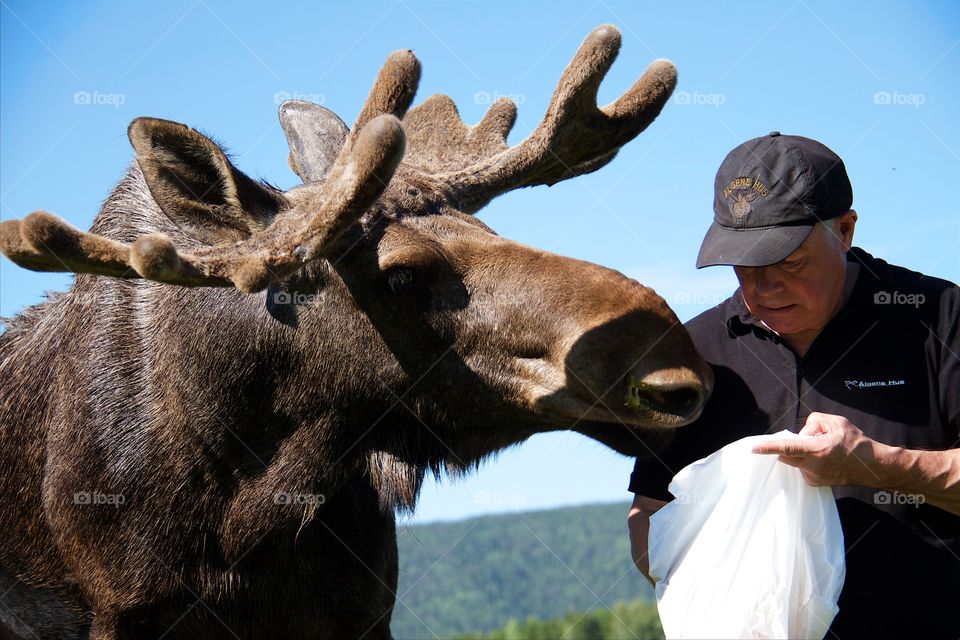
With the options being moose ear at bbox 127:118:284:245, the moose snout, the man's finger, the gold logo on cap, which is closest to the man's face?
the gold logo on cap

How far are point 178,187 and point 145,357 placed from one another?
878mm

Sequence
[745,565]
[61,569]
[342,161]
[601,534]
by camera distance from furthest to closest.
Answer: [601,534], [61,569], [342,161], [745,565]

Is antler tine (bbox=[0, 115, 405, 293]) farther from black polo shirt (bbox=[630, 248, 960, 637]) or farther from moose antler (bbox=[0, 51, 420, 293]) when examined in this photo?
black polo shirt (bbox=[630, 248, 960, 637])

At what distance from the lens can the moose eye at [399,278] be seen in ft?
14.9

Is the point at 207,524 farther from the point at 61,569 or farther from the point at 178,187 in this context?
the point at 178,187

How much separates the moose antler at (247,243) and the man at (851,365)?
1332 mm

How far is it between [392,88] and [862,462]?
2676 millimetres

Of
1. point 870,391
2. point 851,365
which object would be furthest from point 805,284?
point 870,391

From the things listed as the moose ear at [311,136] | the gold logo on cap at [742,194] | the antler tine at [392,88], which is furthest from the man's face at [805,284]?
the moose ear at [311,136]

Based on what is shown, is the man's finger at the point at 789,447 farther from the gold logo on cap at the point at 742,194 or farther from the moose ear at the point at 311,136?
the moose ear at the point at 311,136

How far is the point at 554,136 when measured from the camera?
210 inches

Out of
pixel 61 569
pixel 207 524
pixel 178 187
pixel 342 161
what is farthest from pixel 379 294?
pixel 61 569

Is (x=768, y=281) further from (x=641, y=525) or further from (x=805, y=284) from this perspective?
(x=641, y=525)

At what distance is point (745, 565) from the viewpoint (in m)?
3.83
